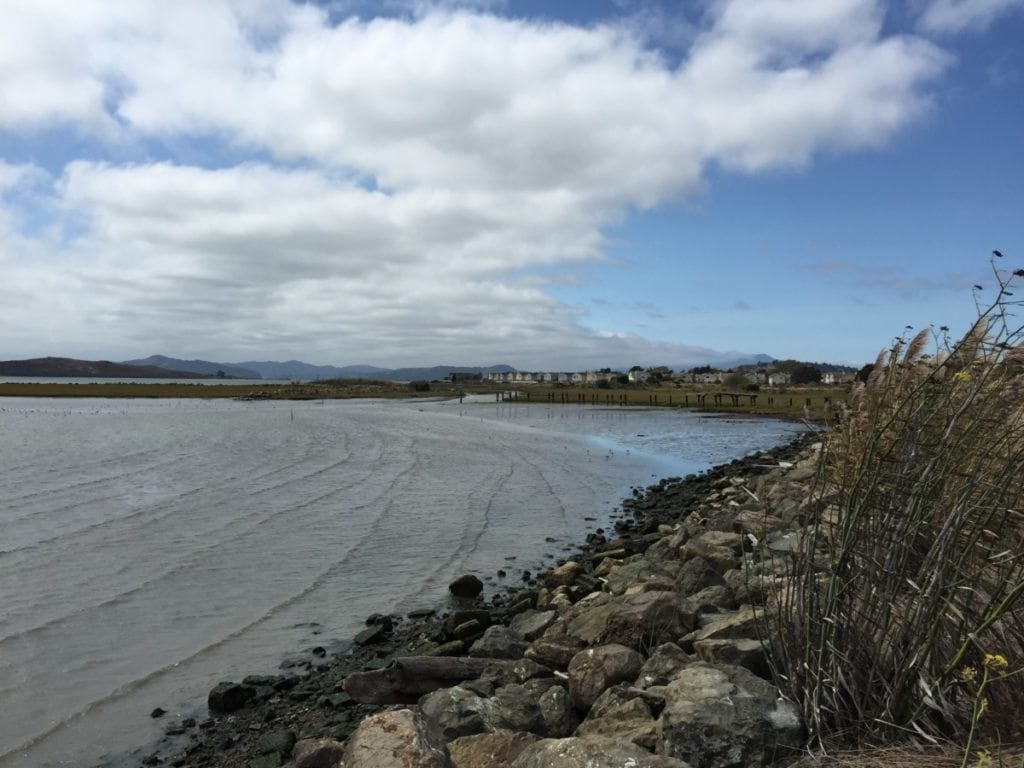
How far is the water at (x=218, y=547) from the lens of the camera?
9.83 m

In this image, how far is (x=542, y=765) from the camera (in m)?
4.35

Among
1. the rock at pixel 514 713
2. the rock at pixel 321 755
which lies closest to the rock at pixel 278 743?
the rock at pixel 321 755

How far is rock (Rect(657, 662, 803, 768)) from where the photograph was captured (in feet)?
14.3

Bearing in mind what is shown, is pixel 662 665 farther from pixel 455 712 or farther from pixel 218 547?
pixel 218 547

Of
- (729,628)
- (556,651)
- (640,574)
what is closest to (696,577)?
(640,574)

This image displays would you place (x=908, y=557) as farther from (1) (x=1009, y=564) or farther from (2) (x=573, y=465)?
(2) (x=573, y=465)

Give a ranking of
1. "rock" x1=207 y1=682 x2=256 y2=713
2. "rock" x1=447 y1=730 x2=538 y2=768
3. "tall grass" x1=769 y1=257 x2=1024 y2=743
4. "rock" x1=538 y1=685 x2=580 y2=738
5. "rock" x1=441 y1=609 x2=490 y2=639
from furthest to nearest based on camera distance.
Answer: "rock" x1=441 y1=609 x2=490 y2=639 < "rock" x1=207 y1=682 x2=256 y2=713 < "rock" x1=538 y1=685 x2=580 y2=738 < "rock" x1=447 y1=730 x2=538 y2=768 < "tall grass" x1=769 y1=257 x2=1024 y2=743

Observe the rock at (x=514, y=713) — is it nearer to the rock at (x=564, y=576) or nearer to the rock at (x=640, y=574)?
the rock at (x=640, y=574)

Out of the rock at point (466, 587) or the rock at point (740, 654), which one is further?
the rock at point (466, 587)

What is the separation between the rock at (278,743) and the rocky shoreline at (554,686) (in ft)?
0.07

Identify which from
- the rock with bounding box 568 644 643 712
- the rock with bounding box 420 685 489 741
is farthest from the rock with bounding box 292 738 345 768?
the rock with bounding box 568 644 643 712

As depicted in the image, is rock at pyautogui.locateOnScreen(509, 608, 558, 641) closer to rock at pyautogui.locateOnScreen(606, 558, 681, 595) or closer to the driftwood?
rock at pyautogui.locateOnScreen(606, 558, 681, 595)

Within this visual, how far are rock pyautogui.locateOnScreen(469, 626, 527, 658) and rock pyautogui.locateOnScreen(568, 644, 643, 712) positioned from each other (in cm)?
255

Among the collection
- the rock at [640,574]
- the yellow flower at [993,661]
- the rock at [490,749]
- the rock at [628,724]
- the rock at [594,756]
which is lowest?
the rock at [640,574]
